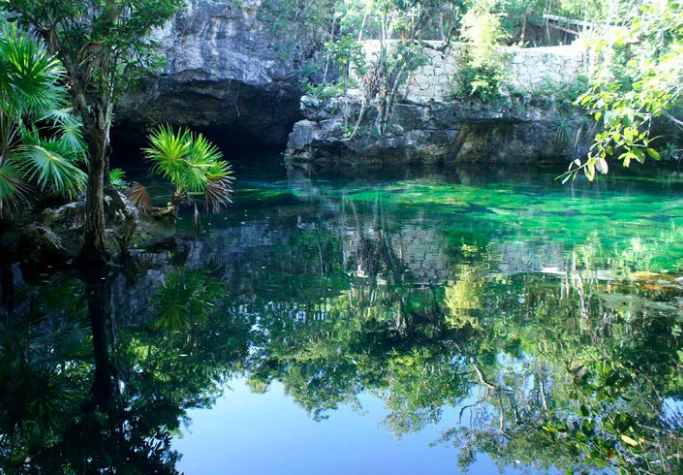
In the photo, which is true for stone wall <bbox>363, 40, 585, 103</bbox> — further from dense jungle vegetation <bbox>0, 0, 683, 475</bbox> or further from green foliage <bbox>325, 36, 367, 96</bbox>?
dense jungle vegetation <bbox>0, 0, 683, 475</bbox>

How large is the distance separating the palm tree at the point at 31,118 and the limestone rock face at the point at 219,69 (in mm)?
14769

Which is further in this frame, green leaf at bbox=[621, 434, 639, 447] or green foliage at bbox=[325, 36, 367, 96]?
green foliage at bbox=[325, 36, 367, 96]

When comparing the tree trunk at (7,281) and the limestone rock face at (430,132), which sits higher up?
the limestone rock face at (430,132)

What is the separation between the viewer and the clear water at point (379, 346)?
3.83 meters

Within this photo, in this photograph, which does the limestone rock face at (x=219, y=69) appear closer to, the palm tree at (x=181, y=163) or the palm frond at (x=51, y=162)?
the palm tree at (x=181, y=163)

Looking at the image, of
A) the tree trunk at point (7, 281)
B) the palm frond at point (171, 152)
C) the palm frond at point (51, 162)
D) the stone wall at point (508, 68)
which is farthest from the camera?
the stone wall at point (508, 68)

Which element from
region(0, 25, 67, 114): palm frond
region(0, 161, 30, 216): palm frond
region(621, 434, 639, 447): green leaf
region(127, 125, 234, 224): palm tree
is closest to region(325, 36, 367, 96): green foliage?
region(127, 125, 234, 224): palm tree

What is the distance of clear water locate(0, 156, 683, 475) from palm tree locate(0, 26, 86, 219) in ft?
4.69

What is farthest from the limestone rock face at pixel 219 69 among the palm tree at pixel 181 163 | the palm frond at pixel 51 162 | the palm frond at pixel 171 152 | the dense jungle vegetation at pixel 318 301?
the palm frond at pixel 51 162

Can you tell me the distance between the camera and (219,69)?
24000mm

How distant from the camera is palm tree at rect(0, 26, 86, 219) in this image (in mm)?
7043

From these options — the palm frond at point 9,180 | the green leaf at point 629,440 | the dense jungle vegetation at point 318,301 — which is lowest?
the green leaf at point 629,440

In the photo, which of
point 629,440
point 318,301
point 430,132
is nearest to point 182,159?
point 318,301

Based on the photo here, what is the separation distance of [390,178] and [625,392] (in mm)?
16290
